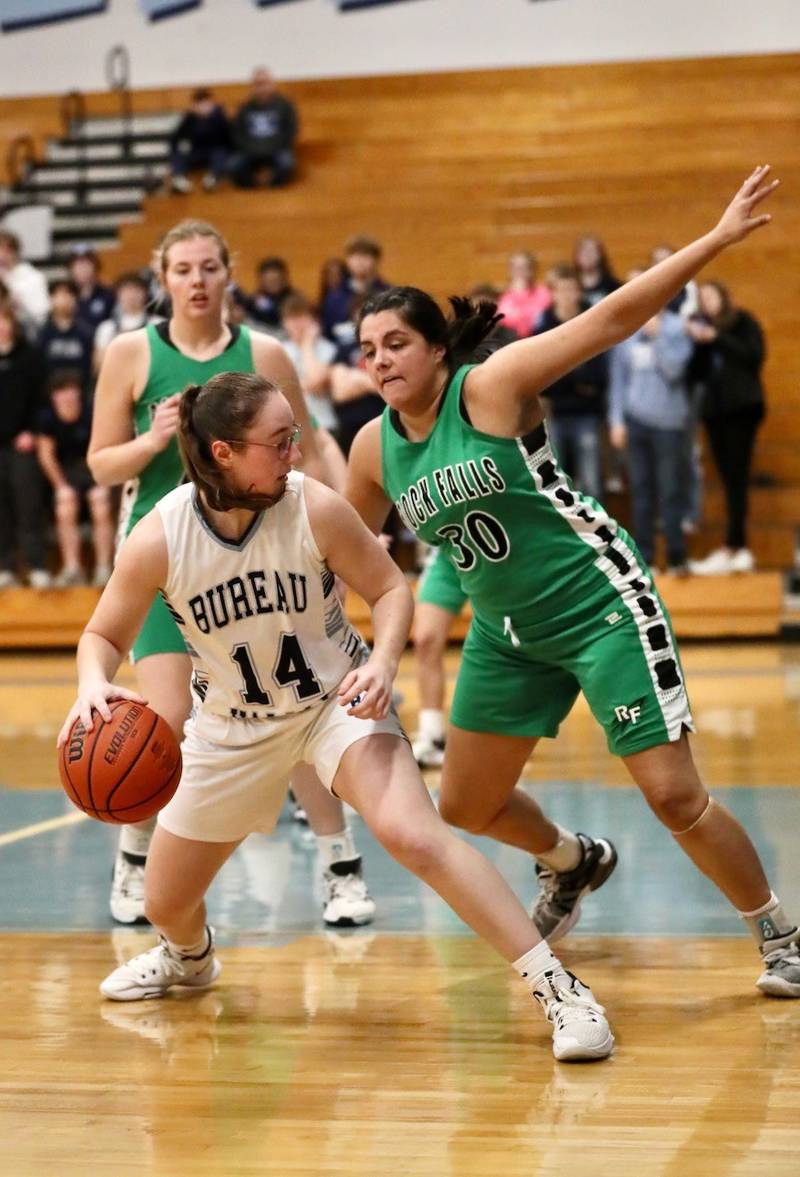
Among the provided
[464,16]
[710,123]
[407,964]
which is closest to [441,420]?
[407,964]

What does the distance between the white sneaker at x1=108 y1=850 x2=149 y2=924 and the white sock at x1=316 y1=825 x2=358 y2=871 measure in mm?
523

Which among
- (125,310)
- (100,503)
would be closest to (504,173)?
(125,310)

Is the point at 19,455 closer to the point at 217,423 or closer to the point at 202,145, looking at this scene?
the point at 202,145

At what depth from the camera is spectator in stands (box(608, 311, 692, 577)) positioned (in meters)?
11.4

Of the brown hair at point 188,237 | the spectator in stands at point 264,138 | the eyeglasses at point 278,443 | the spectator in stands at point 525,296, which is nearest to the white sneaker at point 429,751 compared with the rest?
the brown hair at point 188,237

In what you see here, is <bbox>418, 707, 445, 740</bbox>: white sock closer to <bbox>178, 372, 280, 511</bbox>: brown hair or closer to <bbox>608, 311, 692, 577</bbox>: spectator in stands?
<bbox>178, 372, 280, 511</bbox>: brown hair

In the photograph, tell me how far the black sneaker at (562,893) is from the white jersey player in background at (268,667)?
88cm

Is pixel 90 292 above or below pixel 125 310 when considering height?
above

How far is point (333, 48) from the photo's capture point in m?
18.2

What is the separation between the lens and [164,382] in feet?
15.9

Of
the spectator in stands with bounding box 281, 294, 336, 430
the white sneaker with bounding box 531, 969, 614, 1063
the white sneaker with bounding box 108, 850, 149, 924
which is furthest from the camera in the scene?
the spectator in stands with bounding box 281, 294, 336, 430

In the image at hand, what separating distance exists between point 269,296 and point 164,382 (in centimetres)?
796

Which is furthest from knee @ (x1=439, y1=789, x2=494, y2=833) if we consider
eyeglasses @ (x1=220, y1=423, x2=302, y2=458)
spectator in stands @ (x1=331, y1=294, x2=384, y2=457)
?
spectator in stands @ (x1=331, y1=294, x2=384, y2=457)

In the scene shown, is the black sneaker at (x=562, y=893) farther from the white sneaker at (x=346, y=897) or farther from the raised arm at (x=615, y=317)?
the raised arm at (x=615, y=317)
